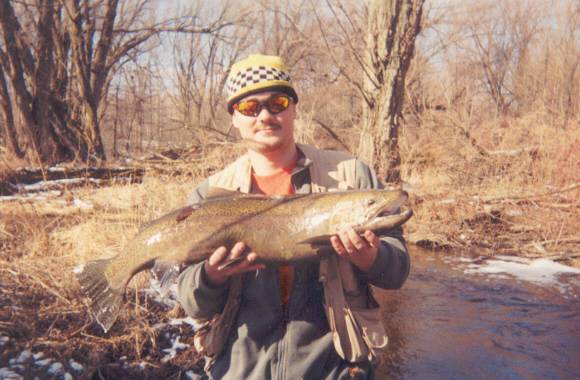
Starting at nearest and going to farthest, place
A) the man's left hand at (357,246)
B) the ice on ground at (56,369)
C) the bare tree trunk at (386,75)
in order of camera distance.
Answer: the man's left hand at (357,246) → the ice on ground at (56,369) → the bare tree trunk at (386,75)

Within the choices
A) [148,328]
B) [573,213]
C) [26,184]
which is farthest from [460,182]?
[26,184]

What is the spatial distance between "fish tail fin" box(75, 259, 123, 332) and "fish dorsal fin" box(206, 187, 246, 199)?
707 millimetres

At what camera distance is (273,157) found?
2.30 meters

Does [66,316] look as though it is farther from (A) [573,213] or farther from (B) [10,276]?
(A) [573,213]

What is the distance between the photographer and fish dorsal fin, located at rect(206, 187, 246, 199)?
230cm

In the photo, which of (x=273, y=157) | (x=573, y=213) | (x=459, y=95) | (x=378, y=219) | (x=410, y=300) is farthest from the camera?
(x=459, y=95)

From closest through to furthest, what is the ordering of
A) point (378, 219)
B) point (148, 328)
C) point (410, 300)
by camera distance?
point (378, 219)
point (148, 328)
point (410, 300)

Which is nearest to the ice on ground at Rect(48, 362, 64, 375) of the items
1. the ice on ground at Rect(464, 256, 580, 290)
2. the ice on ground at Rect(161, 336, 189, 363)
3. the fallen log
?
the ice on ground at Rect(161, 336, 189, 363)

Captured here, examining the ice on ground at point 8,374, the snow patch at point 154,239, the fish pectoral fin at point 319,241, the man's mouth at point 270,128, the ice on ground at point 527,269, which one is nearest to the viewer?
the fish pectoral fin at point 319,241

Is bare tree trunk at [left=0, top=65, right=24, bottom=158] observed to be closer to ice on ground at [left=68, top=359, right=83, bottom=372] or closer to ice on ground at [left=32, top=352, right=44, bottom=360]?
ice on ground at [left=32, top=352, right=44, bottom=360]

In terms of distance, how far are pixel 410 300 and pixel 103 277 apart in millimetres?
4311

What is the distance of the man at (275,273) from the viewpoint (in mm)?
2082

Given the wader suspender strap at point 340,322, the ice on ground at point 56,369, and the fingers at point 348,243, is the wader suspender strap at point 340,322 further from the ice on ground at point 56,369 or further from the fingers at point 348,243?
the ice on ground at point 56,369

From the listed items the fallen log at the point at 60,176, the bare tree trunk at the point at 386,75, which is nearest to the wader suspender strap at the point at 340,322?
the bare tree trunk at the point at 386,75
